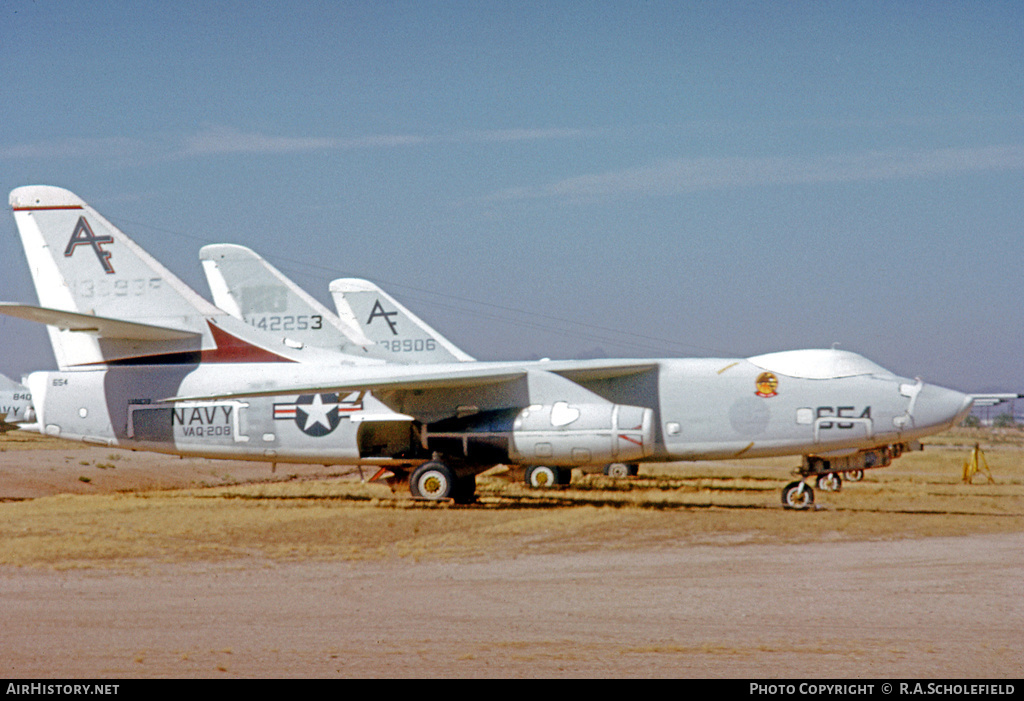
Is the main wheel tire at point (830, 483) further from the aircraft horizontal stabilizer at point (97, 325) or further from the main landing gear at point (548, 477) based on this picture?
the aircraft horizontal stabilizer at point (97, 325)

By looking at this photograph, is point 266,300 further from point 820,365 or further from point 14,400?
point 14,400

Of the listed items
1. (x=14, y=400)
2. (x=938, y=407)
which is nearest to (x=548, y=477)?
(x=938, y=407)

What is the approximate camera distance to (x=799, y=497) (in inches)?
797

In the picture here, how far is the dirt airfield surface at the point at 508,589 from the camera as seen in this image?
726 cm

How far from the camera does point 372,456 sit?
71.0 ft

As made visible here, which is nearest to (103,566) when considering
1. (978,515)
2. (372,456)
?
(372,456)

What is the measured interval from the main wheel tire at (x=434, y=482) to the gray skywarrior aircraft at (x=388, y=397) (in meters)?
0.03

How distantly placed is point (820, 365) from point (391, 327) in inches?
586

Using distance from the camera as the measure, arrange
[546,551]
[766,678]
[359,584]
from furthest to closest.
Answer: [546,551]
[359,584]
[766,678]

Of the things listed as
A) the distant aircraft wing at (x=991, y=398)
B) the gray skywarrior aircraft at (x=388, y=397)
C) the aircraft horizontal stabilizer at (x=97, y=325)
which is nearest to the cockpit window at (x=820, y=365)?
the gray skywarrior aircraft at (x=388, y=397)

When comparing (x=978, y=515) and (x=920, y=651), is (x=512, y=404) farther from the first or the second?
(x=920, y=651)

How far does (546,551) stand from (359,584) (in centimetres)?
355

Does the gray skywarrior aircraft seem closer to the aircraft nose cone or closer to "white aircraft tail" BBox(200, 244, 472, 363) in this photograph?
the aircraft nose cone

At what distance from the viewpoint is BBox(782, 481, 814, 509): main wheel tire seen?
20.2 m
